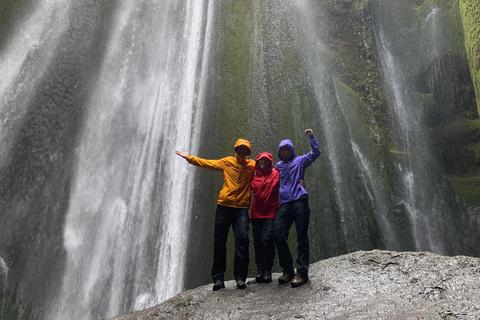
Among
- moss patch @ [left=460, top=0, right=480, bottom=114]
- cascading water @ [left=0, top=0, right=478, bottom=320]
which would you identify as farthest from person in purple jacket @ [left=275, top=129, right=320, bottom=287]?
moss patch @ [left=460, top=0, right=480, bottom=114]

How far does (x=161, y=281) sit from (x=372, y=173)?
6.10 m

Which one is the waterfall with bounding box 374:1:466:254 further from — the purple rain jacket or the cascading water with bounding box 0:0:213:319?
the purple rain jacket

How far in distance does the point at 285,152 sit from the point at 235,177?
719 mm


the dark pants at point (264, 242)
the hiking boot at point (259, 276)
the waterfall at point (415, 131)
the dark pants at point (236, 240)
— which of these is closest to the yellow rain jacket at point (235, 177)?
the dark pants at point (236, 240)

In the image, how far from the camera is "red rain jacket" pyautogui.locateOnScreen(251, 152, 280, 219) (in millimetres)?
5316

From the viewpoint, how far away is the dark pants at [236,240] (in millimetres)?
5203

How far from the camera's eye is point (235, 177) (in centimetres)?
545

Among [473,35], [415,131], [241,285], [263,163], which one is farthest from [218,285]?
[415,131]

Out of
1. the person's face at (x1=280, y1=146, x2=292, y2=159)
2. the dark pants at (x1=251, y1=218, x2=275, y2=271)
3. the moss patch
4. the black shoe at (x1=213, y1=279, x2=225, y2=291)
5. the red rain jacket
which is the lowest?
the black shoe at (x1=213, y1=279, x2=225, y2=291)

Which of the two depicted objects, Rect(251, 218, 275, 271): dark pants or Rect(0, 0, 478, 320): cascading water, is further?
Rect(0, 0, 478, 320): cascading water

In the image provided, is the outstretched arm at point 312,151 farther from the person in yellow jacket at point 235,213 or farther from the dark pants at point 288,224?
the person in yellow jacket at point 235,213

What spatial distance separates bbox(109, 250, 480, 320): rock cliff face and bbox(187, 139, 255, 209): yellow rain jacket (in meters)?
1.07

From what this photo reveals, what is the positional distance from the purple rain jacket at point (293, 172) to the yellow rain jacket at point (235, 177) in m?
0.43

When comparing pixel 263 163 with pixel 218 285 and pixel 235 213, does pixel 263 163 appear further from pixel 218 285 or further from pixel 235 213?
pixel 218 285
